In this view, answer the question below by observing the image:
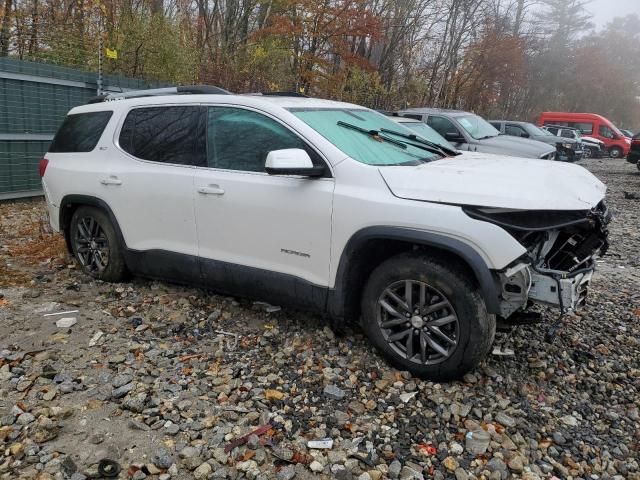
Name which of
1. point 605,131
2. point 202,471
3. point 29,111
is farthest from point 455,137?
point 605,131

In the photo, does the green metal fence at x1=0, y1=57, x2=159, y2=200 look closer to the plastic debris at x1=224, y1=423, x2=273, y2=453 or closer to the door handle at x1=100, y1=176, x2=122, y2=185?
the door handle at x1=100, y1=176, x2=122, y2=185

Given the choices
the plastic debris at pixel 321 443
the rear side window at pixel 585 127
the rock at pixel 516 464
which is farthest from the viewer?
the rear side window at pixel 585 127

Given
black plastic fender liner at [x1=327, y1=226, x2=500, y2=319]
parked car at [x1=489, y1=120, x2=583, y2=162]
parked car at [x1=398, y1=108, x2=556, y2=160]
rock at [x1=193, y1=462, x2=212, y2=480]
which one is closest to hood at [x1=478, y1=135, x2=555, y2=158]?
parked car at [x1=398, y1=108, x2=556, y2=160]

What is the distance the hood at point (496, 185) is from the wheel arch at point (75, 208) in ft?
8.34

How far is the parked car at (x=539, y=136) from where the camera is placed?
17.6 metres

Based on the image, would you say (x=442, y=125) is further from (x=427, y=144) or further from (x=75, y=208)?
(x=75, y=208)

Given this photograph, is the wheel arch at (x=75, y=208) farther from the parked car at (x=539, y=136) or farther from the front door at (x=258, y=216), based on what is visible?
the parked car at (x=539, y=136)

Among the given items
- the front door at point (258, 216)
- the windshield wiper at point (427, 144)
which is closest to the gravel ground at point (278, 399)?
the front door at point (258, 216)

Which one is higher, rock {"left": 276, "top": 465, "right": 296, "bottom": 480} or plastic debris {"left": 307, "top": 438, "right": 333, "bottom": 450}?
plastic debris {"left": 307, "top": 438, "right": 333, "bottom": 450}

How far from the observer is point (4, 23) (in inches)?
357

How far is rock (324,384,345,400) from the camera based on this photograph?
3113 mm

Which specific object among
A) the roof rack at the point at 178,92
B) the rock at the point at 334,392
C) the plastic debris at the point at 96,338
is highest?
the roof rack at the point at 178,92

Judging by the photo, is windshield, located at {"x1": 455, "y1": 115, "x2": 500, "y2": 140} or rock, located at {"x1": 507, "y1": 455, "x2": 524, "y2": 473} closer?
rock, located at {"x1": 507, "y1": 455, "x2": 524, "y2": 473}

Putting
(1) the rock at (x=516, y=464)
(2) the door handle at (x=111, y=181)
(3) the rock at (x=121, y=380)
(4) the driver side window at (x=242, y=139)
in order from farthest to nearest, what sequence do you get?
(2) the door handle at (x=111, y=181) → (4) the driver side window at (x=242, y=139) → (3) the rock at (x=121, y=380) → (1) the rock at (x=516, y=464)
